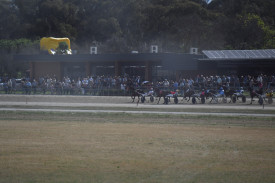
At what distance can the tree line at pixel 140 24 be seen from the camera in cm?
7056

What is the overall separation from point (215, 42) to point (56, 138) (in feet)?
210

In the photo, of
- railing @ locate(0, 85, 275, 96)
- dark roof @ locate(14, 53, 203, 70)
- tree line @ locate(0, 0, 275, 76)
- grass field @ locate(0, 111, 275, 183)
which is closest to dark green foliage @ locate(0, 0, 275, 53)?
tree line @ locate(0, 0, 275, 76)

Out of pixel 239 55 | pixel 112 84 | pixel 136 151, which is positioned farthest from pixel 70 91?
pixel 136 151

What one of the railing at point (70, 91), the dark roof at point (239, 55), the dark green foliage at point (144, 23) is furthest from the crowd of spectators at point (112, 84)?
the dark green foliage at point (144, 23)

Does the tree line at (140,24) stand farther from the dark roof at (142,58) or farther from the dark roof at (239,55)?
the dark roof at (142,58)

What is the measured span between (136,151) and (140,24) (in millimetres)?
68458

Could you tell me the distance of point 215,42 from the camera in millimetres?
75688

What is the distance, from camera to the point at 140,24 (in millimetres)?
79500

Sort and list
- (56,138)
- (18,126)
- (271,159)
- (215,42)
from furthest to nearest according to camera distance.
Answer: (215,42) → (18,126) → (56,138) → (271,159)

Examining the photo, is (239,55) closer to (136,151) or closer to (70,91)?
(70,91)

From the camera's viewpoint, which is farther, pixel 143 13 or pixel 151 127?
pixel 143 13

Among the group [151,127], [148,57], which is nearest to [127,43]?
[148,57]

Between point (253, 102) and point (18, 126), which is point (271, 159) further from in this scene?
point (253, 102)

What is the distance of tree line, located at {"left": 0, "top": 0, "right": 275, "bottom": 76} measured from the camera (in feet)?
232
